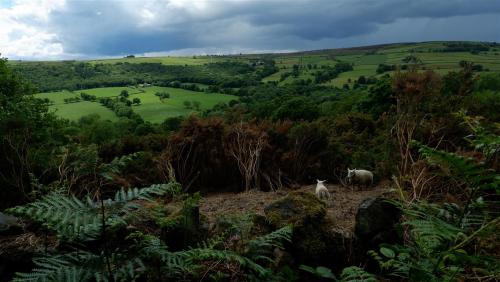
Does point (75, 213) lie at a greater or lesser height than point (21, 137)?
greater

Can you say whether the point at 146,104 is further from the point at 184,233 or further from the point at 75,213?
the point at 75,213

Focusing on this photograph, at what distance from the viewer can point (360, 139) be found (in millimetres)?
14766

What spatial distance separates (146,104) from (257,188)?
55.7 meters

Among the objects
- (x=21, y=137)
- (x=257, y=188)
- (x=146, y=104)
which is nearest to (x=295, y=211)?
(x=257, y=188)

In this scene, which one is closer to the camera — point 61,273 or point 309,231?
point 61,273

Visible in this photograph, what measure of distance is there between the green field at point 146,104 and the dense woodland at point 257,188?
30.6 meters

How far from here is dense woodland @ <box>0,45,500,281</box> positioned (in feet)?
7.51

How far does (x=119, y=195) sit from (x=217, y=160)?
7210mm

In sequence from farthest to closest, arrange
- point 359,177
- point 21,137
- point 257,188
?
point 21,137 < point 257,188 < point 359,177

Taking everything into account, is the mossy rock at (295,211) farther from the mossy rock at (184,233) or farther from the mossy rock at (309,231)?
the mossy rock at (184,233)

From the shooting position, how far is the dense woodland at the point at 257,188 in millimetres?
2289

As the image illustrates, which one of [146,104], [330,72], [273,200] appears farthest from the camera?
[330,72]

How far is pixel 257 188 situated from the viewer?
30.6 feet

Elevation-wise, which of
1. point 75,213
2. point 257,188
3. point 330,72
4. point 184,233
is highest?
point 75,213
